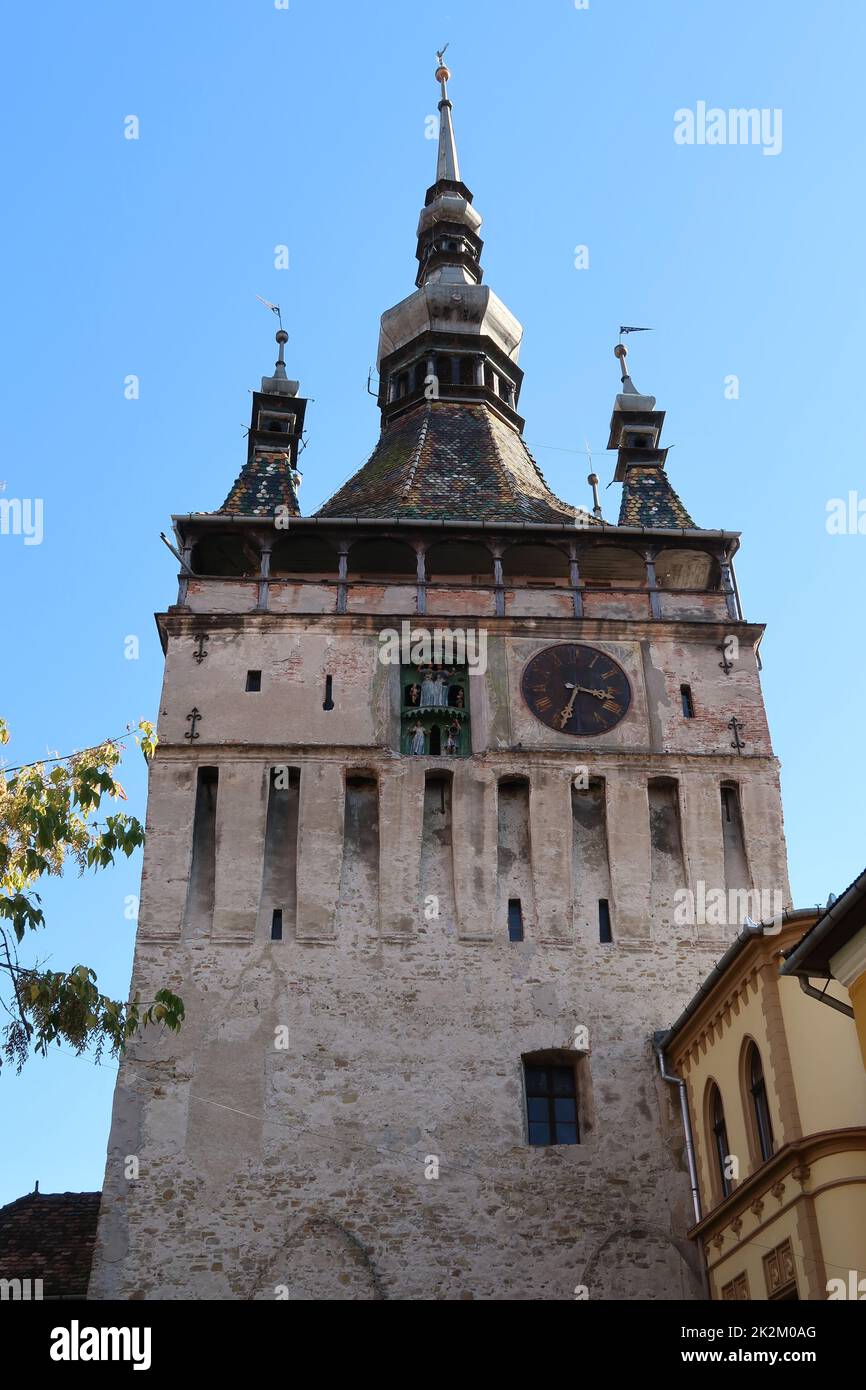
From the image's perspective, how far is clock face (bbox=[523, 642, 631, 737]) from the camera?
83.3 ft

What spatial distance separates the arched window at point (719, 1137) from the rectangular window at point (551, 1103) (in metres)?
2.58

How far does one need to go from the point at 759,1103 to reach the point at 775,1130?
111 cm

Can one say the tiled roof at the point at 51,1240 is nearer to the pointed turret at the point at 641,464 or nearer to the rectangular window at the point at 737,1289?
the rectangular window at the point at 737,1289

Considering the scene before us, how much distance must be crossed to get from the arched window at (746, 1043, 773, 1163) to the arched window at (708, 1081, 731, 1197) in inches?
57.9

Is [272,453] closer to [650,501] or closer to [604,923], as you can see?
[650,501]

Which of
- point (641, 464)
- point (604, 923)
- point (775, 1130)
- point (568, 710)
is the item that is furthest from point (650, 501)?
point (775, 1130)

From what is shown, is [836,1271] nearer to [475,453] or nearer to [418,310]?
[475,453]

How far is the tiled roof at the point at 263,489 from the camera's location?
28.8m

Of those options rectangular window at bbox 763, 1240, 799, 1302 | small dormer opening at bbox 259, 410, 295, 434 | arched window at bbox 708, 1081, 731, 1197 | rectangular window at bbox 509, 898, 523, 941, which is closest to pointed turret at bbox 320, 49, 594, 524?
small dormer opening at bbox 259, 410, 295, 434

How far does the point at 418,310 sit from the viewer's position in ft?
119

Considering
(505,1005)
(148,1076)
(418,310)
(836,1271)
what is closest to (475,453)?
(418,310)

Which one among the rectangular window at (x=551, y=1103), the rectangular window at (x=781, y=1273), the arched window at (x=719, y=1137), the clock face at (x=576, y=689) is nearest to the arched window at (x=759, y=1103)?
the rectangular window at (x=781, y=1273)

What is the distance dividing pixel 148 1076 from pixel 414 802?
18.7 ft
